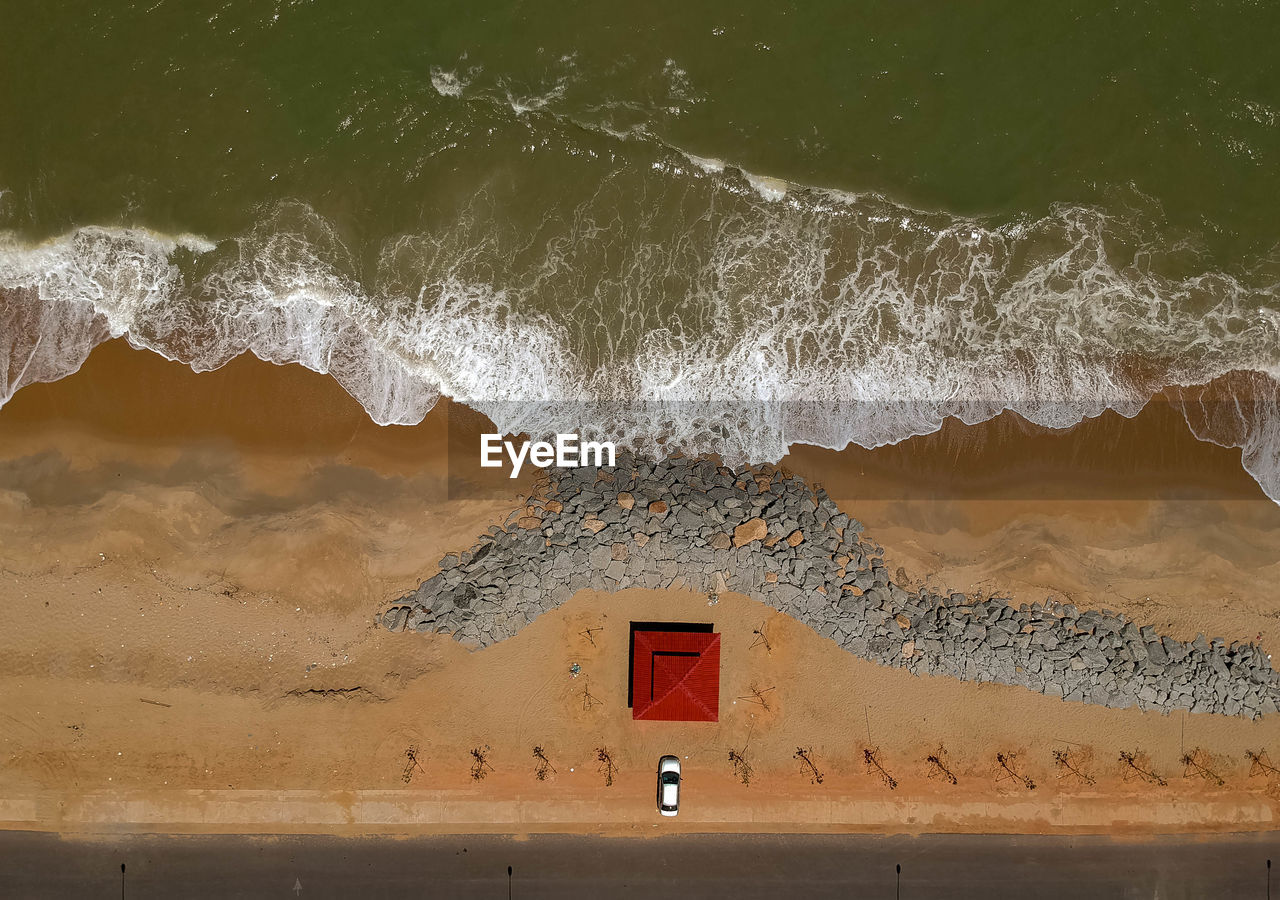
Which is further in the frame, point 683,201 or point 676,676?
point 683,201

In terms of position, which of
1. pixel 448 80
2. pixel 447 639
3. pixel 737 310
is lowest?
pixel 447 639

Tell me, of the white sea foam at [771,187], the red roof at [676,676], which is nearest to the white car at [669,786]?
the red roof at [676,676]

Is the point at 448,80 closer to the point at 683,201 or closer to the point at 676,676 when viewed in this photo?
the point at 683,201

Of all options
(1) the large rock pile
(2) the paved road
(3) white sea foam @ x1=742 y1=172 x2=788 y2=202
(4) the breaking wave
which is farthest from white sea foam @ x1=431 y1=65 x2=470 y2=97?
(2) the paved road

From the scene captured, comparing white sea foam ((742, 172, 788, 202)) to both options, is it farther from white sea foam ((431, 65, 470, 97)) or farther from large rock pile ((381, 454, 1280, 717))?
white sea foam ((431, 65, 470, 97))

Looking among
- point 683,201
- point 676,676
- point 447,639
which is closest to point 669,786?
point 676,676

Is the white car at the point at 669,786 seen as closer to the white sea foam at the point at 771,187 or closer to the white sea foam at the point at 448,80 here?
the white sea foam at the point at 771,187

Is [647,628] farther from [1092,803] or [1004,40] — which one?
[1004,40]
